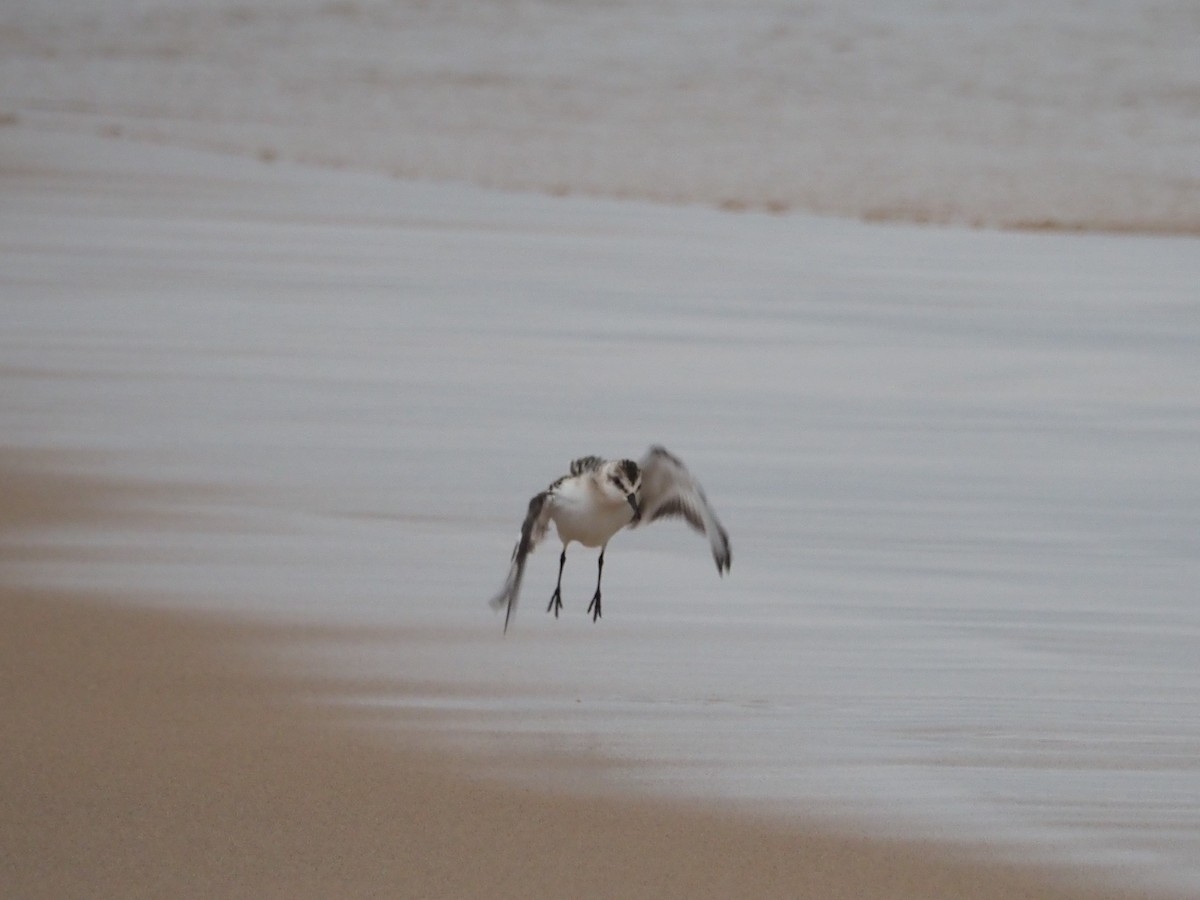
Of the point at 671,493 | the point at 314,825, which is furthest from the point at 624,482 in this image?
the point at 314,825

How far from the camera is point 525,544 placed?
514cm

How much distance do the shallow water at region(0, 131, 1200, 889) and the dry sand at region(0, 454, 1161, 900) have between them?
186mm

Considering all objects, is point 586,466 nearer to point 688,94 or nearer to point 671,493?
point 671,493

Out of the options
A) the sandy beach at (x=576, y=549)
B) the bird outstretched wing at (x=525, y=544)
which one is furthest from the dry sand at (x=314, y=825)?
the bird outstretched wing at (x=525, y=544)

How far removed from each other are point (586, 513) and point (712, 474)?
1.89 meters

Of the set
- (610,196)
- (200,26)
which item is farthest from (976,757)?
(200,26)

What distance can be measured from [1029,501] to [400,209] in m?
8.33

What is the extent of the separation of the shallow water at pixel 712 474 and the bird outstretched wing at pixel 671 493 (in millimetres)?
249

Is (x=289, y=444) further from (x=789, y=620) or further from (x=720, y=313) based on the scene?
(x=720, y=313)

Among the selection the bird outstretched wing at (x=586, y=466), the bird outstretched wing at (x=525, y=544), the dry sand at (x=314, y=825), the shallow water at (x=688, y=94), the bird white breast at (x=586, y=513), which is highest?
the shallow water at (x=688, y=94)

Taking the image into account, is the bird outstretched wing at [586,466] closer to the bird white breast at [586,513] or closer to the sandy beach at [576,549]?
the bird white breast at [586,513]

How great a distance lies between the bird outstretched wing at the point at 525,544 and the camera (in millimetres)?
5004

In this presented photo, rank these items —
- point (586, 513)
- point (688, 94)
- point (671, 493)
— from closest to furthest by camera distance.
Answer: point (586, 513), point (671, 493), point (688, 94)

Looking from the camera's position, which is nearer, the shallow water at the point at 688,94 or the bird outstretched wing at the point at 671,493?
the bird outstretched wing at the point at 671,493
